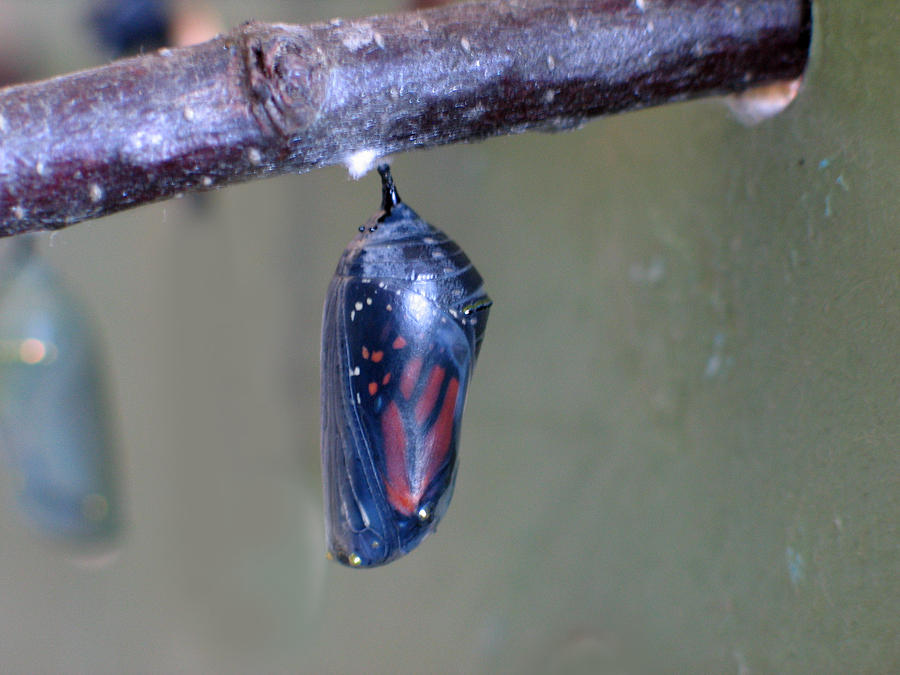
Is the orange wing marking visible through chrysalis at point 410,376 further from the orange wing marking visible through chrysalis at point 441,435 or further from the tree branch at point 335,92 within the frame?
the tree branch at point 335,92

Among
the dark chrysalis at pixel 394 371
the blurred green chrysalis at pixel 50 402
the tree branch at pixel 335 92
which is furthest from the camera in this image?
the blurred green chrysalis at pixel 50 402

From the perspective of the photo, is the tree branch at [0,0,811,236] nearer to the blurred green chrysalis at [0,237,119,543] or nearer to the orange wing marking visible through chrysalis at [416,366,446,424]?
the orange wing marking visible through chrysalis at [416,366,446,424]

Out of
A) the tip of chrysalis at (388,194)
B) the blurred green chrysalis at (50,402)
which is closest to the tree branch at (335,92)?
the tip of chrysalis at (388,194)

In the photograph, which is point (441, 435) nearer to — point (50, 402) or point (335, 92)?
point (335, 92)

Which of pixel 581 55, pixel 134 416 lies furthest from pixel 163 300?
pixel 581 55

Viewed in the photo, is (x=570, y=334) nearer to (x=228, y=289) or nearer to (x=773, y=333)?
(x=773, y=333)

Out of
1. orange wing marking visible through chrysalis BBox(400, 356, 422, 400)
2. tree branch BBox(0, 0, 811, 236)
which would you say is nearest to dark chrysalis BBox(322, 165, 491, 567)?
orange wing marking visible through chrysalis BBox(400, 356, 422, 400)
